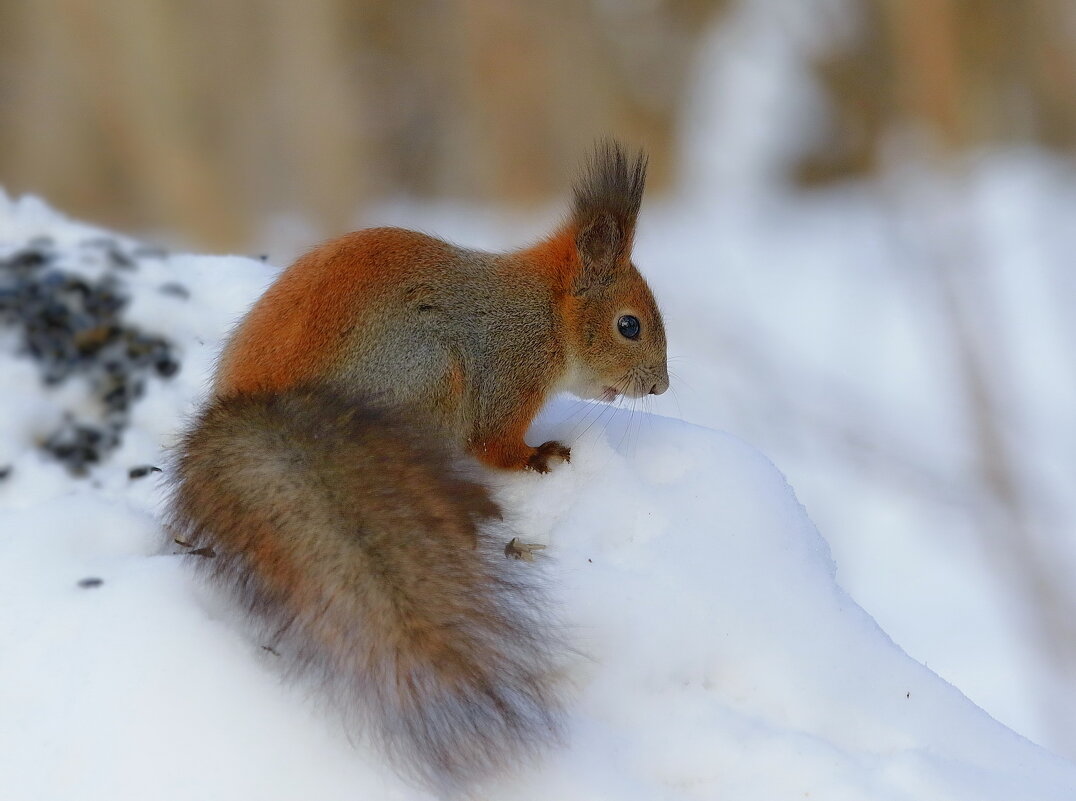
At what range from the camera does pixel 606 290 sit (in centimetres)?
222

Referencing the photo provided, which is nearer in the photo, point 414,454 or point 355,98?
point 414,454

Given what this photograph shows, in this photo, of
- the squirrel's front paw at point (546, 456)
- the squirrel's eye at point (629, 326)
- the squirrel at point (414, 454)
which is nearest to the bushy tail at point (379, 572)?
the squirrel at point (414, 454)

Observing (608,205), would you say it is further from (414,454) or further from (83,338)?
(83,338)

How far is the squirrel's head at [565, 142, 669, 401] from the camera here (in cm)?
220

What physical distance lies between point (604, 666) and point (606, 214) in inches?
39.7

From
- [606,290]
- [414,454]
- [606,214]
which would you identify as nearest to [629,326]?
[606,290]

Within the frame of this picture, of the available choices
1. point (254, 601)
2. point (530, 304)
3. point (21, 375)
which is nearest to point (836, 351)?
point (530, 304)

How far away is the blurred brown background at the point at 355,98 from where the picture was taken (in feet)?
16.8

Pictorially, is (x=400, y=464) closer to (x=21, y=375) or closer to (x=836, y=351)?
(x=21, y=375)

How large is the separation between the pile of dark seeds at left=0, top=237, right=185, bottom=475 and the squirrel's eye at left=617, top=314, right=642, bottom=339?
0.88m

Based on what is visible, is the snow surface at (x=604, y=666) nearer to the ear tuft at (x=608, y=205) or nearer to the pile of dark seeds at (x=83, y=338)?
the pile of dark seeds at (x=83, y=338)

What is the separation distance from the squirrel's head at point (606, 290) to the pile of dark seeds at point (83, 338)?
0.81m

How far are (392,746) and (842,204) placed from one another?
5.63 m

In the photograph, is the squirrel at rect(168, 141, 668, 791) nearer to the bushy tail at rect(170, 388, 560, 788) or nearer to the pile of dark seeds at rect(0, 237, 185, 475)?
the bushy tail at rect(170, 388, 560, 788)
